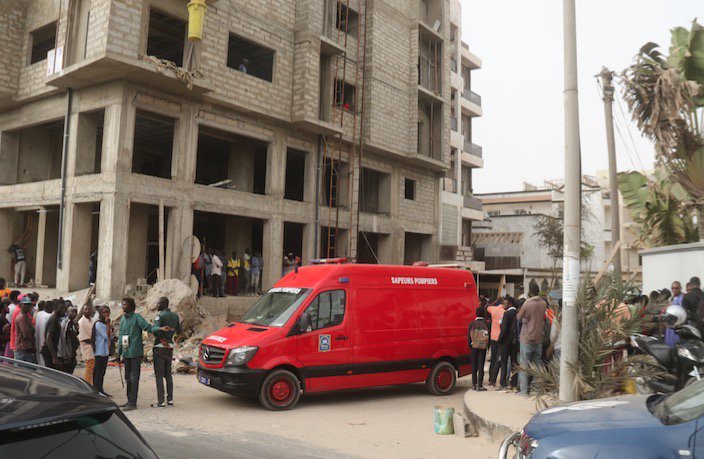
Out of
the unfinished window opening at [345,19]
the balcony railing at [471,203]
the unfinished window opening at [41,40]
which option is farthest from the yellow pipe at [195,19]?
the balcony railing at [471,203]

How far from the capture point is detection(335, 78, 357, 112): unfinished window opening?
24.4 metres

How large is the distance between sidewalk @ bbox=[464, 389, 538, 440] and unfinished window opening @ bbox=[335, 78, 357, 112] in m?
16.7

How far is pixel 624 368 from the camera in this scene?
7.05 metres

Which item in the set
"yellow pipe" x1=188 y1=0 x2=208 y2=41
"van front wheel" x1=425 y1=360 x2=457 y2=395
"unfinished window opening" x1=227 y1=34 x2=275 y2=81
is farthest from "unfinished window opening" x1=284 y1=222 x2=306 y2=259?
"van front wheel" x1=425 y1=360 x2=457 y2=395

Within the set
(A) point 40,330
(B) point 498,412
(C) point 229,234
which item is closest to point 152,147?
(C) point 229,234

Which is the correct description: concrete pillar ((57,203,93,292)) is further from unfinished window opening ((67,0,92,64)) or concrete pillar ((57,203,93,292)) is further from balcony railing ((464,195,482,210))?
balcony railing ((464,195,482,210))

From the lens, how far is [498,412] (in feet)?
27.1

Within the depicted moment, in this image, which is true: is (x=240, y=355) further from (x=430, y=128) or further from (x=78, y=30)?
(x=430, y=128)

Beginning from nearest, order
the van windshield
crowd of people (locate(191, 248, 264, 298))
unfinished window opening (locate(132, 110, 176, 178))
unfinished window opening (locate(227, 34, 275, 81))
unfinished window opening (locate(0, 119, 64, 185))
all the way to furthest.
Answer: the van windshield
crowd of people (locate(191, 248, 264, 298))
unfinished window opening (locate(227, 34, 275, 81))
unfinished window opening (locate(0, 119, 64, 185))
unfinished window opening (locate(132, 110, 176, 178))

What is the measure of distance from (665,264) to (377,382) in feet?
33.0

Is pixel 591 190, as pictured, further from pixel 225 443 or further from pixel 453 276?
pixel 225 443

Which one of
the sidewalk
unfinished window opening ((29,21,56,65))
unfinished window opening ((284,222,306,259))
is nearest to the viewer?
the sidewalk

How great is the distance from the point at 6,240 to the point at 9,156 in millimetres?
3394

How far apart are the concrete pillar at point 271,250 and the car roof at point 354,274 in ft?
35.0
